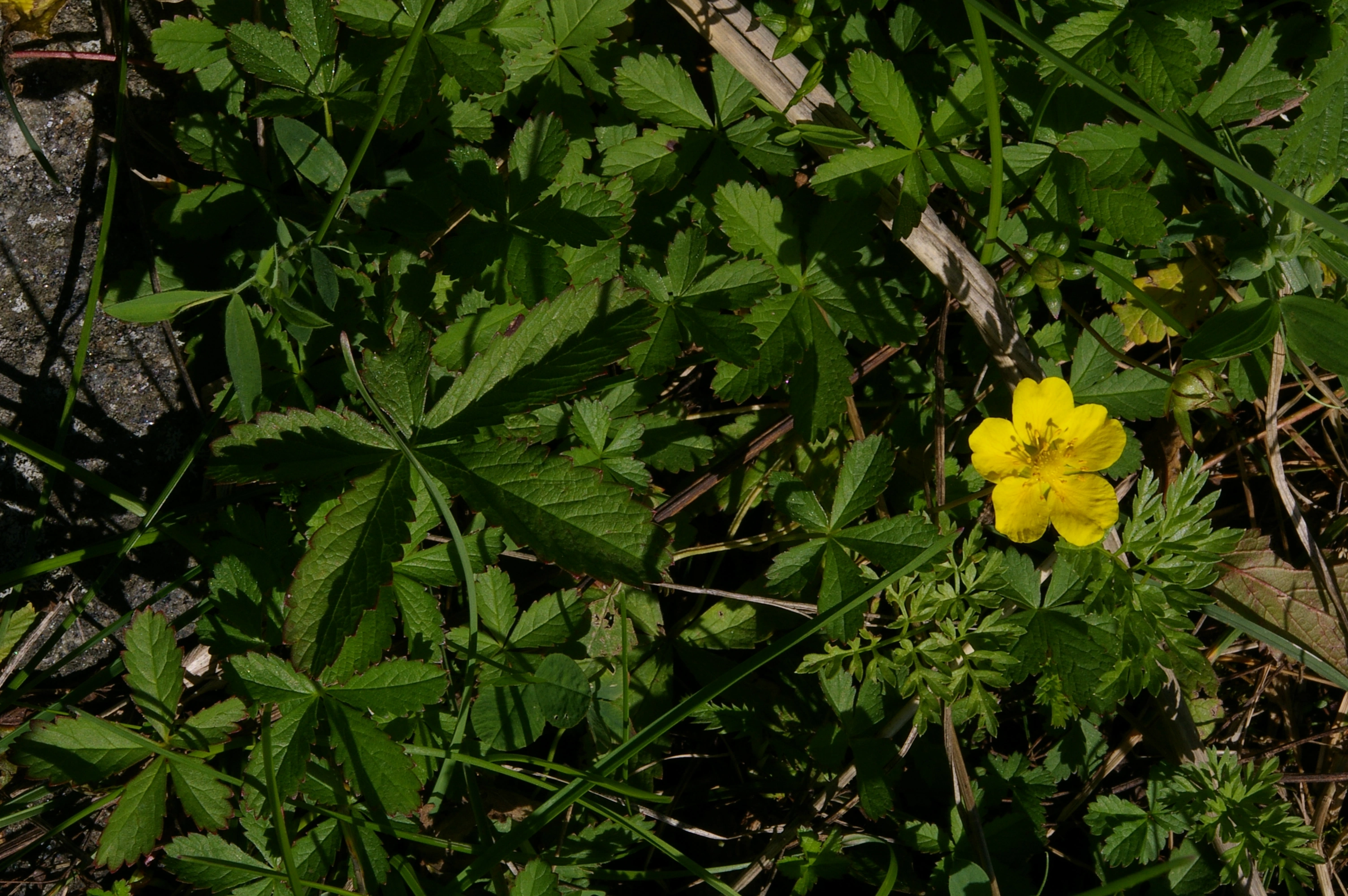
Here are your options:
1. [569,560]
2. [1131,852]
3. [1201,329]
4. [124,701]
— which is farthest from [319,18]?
[1131,852]

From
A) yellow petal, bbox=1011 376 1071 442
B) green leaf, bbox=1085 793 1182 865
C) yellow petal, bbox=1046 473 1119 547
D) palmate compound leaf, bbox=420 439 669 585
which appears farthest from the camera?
green leaf, bbox=1085 793 1182 865

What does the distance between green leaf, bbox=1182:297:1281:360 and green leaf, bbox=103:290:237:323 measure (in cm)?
278

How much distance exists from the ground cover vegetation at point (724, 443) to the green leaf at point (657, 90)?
0.01 metres

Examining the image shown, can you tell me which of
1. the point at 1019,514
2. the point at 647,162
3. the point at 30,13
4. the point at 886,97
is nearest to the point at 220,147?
the point at 30,13

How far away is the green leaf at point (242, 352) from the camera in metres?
2.32

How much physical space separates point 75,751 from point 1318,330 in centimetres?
391

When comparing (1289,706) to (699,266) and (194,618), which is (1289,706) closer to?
(699,266)

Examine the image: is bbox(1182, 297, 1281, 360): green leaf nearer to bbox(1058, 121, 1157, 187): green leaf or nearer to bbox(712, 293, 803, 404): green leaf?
bbox(1058, 121, 1157, 187): green leaf

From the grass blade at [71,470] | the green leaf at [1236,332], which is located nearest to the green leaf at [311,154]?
the grass blade at [71,470]

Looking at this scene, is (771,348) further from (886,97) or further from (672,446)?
(886,97)

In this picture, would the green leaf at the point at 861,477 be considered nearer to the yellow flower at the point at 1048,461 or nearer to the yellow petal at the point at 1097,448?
the yellow flower at the point at 1048,461

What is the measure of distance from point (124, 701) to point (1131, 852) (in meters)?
3.47

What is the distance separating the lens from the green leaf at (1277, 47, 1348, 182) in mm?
2529

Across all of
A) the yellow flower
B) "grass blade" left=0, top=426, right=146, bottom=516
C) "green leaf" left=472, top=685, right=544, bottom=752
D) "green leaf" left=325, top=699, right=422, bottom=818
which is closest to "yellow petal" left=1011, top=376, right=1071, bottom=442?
the yellow flower
